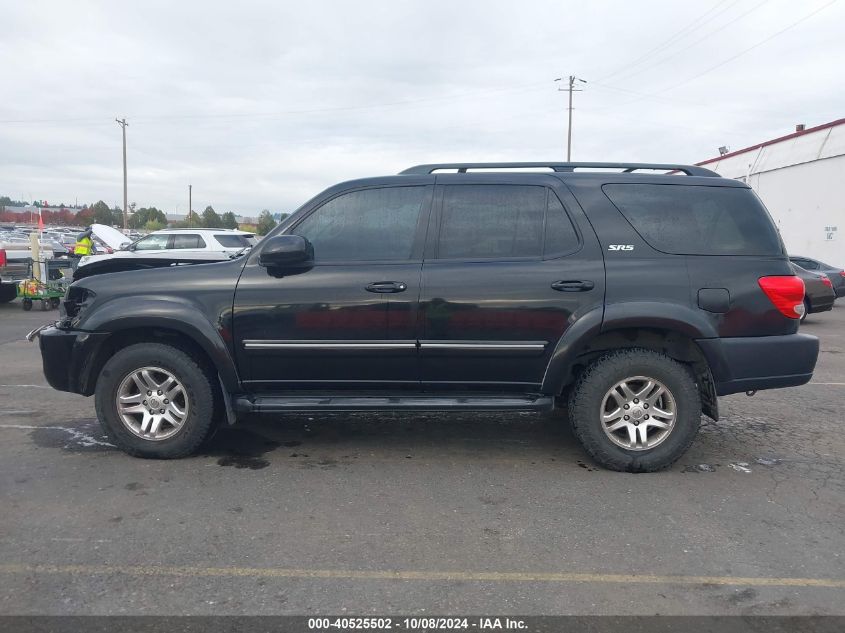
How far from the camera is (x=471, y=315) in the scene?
14.7 feet

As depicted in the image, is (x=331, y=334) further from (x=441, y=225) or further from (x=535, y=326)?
(x=535, y=326)

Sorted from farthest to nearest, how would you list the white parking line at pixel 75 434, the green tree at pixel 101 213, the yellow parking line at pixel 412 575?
the green tree at pixel 101 213, the white parking line at pixel 75 434, the yellow parking line at pixel 412 575

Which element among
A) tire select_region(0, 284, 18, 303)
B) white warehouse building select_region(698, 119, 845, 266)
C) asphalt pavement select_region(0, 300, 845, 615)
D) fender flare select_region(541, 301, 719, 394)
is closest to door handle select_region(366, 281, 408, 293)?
fender flare select_region(541, 301, 719, 394)

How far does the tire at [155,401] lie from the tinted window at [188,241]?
483 inches

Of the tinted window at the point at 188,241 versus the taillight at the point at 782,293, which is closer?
the taillight at the point at 782,293

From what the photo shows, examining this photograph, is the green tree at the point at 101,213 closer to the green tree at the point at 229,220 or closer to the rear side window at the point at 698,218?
the green tree at the point at 229,220

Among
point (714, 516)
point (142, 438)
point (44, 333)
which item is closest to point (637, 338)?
point (714, 516)

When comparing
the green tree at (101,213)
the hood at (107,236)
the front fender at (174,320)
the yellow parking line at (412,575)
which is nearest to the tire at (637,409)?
the yellow parking line at (412,575)

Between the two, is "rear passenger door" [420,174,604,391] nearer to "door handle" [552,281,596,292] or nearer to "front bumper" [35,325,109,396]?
"door handle" [552,281,596,292]

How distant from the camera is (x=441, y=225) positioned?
4.65 meters

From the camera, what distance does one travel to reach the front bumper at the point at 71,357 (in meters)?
4.63

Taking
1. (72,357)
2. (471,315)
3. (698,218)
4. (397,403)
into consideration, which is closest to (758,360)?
(698,218)

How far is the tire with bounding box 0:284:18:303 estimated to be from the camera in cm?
1462

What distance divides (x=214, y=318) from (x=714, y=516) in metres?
3.29
